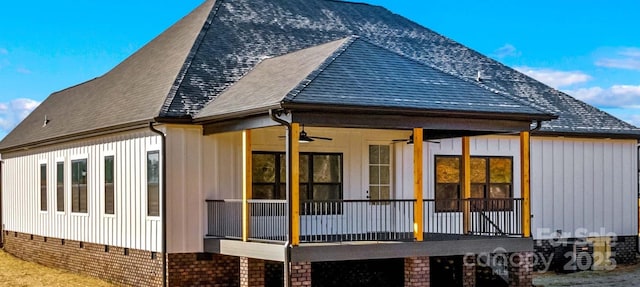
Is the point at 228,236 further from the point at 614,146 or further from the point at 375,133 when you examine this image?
the point at 614,146

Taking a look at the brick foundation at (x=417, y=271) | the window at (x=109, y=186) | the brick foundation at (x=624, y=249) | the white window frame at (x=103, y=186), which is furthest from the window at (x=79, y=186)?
the brick foundation at (x=624, y=249)

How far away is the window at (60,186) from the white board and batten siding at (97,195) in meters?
0.16

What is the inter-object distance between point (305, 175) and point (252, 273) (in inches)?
134

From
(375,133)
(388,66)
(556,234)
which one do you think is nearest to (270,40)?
(375,133)

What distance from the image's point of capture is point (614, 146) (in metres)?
26.2

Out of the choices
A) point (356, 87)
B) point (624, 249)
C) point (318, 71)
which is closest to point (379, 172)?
point (356, 87)

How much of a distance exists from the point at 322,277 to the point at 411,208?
2.89 m

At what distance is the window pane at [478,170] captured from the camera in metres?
24.3

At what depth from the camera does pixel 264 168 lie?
20891 mm

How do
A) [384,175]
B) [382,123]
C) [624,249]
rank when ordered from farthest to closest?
[624,249], [384,175], [382,123]

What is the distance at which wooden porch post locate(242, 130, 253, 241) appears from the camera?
18.5 m

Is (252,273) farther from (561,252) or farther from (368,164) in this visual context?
(561,252)

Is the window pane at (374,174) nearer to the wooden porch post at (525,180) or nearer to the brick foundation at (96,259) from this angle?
the wooden porch post at (525,180)

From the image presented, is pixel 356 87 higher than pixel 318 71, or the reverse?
pixel 318 71
